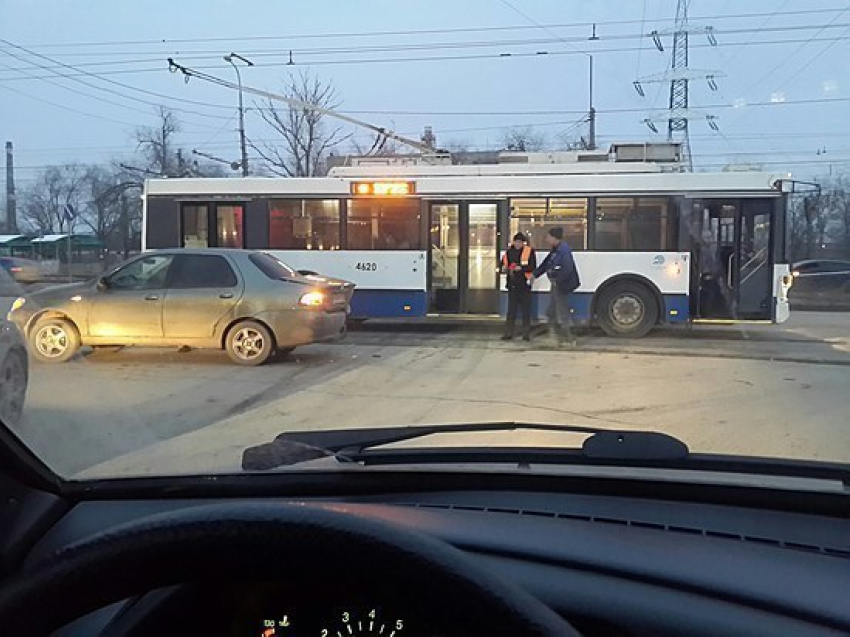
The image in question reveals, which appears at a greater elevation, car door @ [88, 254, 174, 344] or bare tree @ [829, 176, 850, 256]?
bare tree @ [829, 176, 850, 256]

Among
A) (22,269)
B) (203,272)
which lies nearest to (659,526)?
(22,269)

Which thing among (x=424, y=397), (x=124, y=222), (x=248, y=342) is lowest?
(x=424, y=397)

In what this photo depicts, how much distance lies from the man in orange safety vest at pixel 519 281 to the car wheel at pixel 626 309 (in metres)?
1.73

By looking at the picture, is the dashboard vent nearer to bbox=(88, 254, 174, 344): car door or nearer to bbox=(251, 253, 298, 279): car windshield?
bbox=(88, 254, 174, 344): car door

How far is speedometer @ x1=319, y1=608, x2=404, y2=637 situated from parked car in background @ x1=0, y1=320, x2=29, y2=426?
2123mm

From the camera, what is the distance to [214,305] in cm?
1030

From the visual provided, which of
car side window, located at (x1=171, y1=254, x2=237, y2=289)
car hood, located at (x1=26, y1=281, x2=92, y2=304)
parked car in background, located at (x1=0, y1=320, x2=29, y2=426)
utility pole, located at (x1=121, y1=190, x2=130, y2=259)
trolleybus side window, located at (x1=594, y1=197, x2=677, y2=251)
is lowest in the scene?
parked car in background, located at (x1=0, y1=320, x2=29, y2=426)

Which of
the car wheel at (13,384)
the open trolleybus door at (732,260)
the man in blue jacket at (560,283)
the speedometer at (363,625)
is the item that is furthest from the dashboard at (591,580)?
the open trolleybus door at (732,260)

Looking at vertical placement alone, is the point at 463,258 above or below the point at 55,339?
above

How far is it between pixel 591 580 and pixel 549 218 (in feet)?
44.5

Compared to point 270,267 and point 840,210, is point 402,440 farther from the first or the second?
point 840,210

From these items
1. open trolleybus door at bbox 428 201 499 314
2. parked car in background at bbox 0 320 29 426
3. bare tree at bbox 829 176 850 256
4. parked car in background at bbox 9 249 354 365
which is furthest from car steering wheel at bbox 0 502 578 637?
open trolleybus door at bbox 428 201 499 314

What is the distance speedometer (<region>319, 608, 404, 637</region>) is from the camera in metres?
1.80

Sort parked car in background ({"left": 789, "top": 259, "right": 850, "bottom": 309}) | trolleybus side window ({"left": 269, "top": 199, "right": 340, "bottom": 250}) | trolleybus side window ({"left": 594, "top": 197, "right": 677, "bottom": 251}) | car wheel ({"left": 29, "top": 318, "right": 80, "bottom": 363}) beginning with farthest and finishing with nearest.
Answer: parked car in background ({"left": 789, "top": 259, "right": 850, "bottom": 309}), trolleybus side window ({"left": 269, "top": 199, "right": 340, "bottom": 250}), trolleybus side window ({"left": 594, "top": 197, "right": 677, "bottom": 251}), car wheel ({"left": 29, "top": 318, "right": 80, "bottom": 363})
